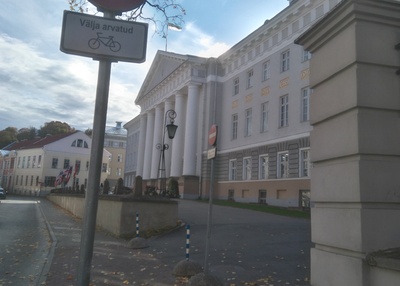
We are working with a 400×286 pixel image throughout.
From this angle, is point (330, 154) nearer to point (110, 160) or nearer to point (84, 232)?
point (84, 232)

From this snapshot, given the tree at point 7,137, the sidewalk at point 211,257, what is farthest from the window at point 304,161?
the tree at point 7,137

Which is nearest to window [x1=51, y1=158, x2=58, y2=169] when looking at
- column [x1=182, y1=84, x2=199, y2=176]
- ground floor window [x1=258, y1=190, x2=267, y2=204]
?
column [x1=182, y1=84, x2=199, y2=176]

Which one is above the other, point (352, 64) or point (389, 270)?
point (352, 64)

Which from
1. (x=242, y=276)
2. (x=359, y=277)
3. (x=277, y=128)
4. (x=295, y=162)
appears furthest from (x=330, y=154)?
(x=277, y=128)

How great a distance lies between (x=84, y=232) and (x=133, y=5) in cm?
194

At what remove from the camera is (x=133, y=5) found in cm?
358

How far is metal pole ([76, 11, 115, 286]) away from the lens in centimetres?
326

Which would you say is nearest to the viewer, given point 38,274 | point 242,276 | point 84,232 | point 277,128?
point 84,232

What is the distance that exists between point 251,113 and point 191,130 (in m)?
8.34

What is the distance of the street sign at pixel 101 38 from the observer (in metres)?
3.38

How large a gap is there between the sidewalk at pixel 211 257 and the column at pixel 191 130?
27327mm

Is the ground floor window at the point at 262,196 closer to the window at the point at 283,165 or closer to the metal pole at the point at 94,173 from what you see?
the window at the point at 283,165

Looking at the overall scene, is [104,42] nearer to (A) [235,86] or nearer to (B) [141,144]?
(A) [235,86]

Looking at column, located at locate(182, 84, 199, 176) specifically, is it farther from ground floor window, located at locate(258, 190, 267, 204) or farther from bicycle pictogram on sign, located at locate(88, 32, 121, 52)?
bicycle pictogram on sign, located at locate(88, 32, 121, 52)
